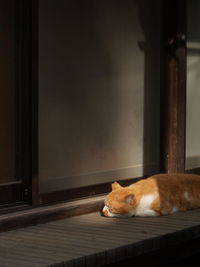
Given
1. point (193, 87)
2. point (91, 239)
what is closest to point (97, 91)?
point (193, 87)

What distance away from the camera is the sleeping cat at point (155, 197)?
20.6ft

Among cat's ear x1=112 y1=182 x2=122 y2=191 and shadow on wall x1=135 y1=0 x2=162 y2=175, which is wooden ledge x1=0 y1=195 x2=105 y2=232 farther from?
shadow on wall x1=135 y1=0 x2=162 y2=175

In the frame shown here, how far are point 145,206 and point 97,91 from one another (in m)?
1.08

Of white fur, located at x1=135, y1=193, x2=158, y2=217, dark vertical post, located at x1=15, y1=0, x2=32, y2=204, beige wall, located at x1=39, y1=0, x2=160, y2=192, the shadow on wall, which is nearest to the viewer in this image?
dark vertical post, located at x1=15, y1=0, x2=32, y2=204

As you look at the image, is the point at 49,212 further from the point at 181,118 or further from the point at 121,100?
the point at 181,118

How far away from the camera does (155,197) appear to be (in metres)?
6.36

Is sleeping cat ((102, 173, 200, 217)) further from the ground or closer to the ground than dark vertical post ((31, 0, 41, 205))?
closer to the ground

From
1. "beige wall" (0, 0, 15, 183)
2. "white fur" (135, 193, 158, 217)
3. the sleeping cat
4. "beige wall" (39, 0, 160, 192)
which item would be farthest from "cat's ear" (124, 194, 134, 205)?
"beige wall" (0, 0, 15, 183)

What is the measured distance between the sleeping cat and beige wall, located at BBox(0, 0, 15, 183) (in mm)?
924

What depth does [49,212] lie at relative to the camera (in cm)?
607

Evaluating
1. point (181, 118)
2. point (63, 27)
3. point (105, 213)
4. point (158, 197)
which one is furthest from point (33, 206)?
point (181, 118)

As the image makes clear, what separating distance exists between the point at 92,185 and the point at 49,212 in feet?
2.34

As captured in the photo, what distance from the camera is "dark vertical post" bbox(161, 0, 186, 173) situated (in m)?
7.23

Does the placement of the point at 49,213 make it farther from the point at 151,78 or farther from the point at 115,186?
the point at 151,78
